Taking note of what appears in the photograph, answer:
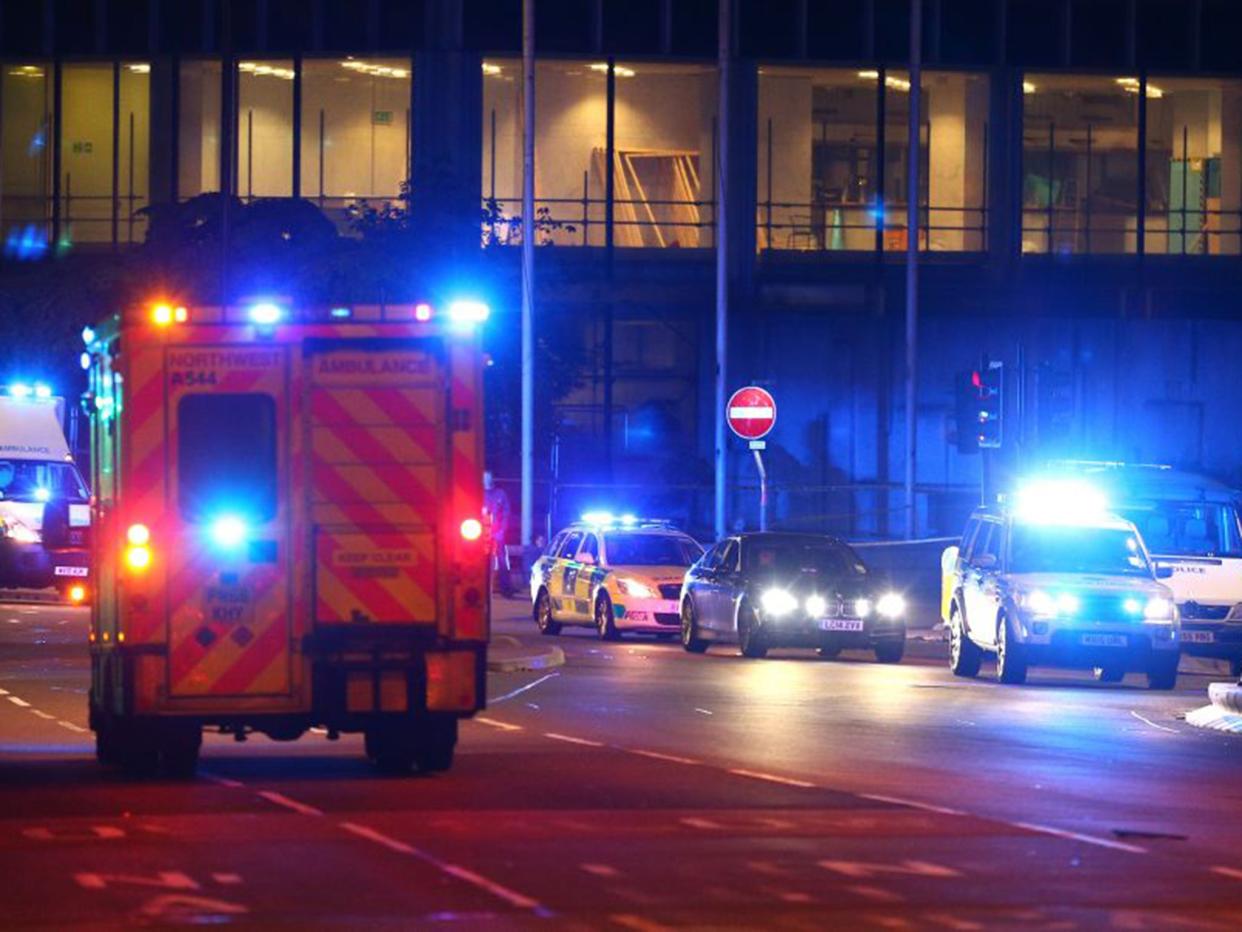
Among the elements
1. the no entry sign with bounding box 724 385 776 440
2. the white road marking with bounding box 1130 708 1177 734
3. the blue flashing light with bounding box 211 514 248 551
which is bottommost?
the white road marking with bounding box 1130 708 1177 734

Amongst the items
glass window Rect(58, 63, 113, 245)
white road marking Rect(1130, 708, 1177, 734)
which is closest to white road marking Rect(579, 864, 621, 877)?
white road marking Rect(1130, 708, 1177, 734)

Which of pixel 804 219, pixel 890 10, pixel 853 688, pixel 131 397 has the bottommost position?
pixel 853 688

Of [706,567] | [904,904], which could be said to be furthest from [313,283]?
[904,904]

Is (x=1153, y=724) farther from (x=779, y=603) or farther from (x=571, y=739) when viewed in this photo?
(x=779, y=603)

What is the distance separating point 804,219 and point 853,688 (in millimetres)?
30682

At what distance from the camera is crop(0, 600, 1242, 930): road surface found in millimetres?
12023

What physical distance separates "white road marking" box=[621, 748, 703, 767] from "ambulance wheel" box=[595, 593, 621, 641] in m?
15.5

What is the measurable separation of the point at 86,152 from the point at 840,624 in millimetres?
29969

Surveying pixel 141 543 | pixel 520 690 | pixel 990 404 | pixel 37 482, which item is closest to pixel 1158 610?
pixel 520 690

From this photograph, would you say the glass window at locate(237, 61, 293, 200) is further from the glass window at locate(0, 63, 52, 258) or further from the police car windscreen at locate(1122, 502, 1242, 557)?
the police car windscreen at locate(1122, 502, 1242, 557)

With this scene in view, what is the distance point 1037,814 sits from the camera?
1575cm

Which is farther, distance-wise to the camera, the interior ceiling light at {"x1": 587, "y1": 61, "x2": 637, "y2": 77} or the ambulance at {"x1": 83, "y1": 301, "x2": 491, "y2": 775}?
the interior ceiling light at {"x1": 587, "y1": 61, "x2": 637, "y2": 77}

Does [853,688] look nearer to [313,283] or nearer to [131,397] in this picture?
[131,397]

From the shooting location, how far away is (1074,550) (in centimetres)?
2989
